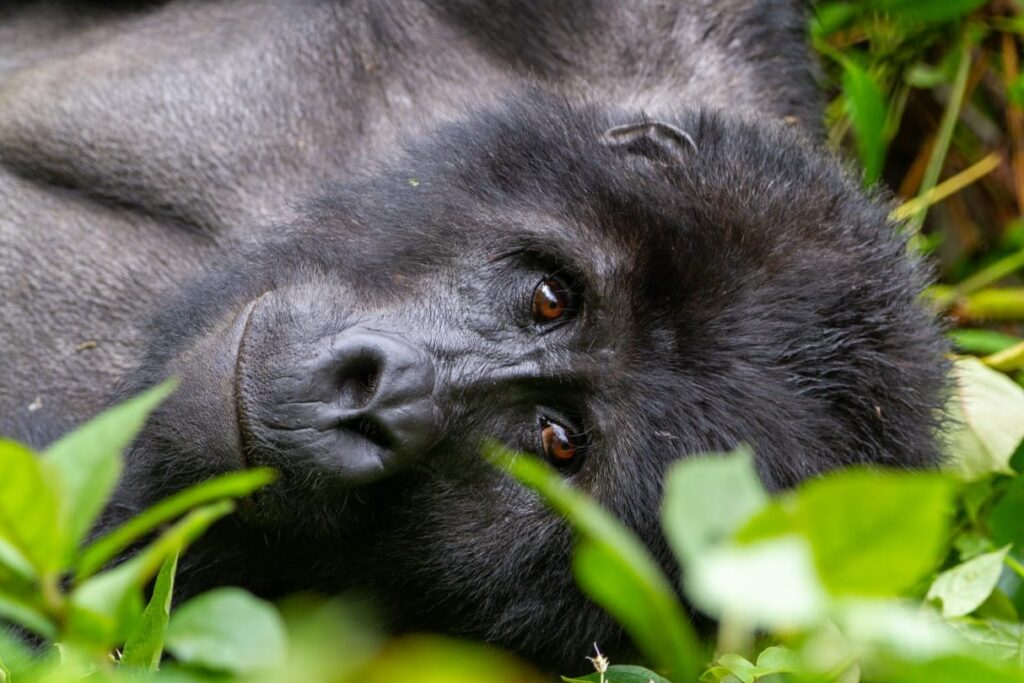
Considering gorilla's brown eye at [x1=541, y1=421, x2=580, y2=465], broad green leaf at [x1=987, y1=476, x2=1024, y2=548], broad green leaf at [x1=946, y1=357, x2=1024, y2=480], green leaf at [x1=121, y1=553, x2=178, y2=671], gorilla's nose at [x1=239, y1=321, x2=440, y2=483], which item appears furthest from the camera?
broad green leaf at [x1=946, y1=357, x2=1024, y2=480]

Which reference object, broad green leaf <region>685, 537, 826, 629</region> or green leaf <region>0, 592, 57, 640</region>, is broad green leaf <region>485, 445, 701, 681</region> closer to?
broad green leaf <region>685, 537, 826, 629</region>

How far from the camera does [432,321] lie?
209 centimetres

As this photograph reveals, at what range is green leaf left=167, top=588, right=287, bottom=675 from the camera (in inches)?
31.0

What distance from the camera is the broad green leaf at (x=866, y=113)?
3.50 m

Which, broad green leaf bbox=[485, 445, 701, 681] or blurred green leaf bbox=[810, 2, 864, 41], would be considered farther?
blurred green leaf bbox=[810, 2, 864, 41]

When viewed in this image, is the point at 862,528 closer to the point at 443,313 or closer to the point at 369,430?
the point at 369,430

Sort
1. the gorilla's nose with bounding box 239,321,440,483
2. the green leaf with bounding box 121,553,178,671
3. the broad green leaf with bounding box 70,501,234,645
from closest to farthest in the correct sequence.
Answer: the broad green leaf with bounding box 70,501,234,645 < the green leaf with bounding box 121,553,178,671 < the gorilla's nose with bounding box 239,321,440,483

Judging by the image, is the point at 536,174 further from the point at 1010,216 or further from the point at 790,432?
the point at 1010,216

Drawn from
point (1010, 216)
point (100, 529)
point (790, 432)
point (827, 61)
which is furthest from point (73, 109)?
point (1010, 216)

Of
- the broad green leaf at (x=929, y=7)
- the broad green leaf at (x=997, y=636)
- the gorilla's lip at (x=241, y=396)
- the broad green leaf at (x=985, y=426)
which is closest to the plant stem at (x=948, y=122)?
the broad green leaf at (x=929, y=7)

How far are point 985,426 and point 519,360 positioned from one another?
4.40ft

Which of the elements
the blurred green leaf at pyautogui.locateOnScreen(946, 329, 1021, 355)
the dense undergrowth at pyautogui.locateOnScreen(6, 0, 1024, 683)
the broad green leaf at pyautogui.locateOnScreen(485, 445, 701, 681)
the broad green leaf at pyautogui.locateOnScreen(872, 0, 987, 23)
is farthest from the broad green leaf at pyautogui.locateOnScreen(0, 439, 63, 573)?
the broad green leaf at pyautogui.locateOnScreen(872, 0, 987, 23)

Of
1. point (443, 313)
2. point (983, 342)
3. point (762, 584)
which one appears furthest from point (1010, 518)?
point (762, 584)

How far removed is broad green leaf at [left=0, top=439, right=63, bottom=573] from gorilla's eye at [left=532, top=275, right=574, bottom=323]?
143 cm
